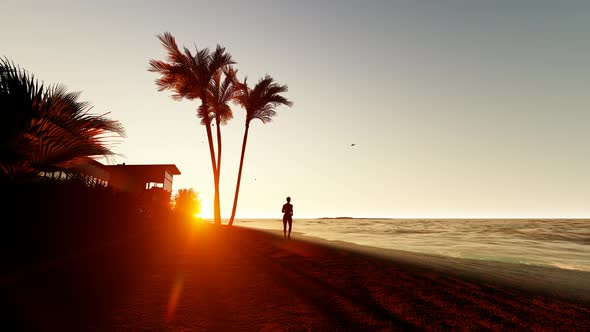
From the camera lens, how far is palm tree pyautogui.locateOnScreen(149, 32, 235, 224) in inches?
759

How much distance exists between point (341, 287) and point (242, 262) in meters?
2.92

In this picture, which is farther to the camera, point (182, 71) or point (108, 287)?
point (182, 71)

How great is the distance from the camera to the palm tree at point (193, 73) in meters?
19.3

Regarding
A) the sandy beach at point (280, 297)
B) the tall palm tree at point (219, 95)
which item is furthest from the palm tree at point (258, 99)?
the sandy beach at point (280, 297)

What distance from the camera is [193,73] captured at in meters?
19.7

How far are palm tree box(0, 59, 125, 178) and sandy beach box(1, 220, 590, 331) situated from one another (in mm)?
1706

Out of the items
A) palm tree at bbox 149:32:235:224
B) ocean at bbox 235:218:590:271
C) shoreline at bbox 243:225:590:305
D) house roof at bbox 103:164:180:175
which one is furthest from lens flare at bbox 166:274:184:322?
house roof at bbox 103:164:180:175

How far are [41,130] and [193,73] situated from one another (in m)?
15.5

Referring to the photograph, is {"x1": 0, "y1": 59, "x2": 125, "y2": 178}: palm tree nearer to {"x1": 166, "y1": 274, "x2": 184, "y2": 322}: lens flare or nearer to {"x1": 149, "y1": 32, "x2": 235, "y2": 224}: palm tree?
{"x1": 166, "y1": 274, "x2": 184, "y2": 322}: lens flare

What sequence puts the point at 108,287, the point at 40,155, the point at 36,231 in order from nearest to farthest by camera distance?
the point at 108,287 → the point at 40,155 → the point at 36,231

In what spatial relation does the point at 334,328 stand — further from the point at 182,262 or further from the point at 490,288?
the point at 182,262

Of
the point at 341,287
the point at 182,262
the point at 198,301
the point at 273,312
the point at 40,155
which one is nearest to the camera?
the point at 273,312

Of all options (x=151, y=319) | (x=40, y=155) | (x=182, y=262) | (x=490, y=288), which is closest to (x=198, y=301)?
(x=151, y=319)

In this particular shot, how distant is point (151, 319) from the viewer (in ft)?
10.7
